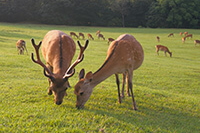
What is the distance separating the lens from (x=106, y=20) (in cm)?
5541

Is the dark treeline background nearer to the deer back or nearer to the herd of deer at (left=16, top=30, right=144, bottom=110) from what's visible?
the deer back

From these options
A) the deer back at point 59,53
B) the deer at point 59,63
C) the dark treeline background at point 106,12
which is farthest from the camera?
the dark treeline background at point 106,12

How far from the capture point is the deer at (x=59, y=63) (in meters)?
4.36

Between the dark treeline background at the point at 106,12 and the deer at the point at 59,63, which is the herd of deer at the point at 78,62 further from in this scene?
the dark treeline background at the point at 106,12

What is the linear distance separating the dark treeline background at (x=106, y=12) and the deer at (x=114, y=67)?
4787cm

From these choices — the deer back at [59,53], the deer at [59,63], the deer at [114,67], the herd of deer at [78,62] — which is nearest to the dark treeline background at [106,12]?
the deer back at [59,53]

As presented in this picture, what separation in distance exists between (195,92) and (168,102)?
272 cm

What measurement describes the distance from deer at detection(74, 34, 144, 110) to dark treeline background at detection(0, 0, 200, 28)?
47866 millimetres

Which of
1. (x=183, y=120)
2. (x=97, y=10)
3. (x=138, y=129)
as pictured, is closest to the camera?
(x=138, y=129)

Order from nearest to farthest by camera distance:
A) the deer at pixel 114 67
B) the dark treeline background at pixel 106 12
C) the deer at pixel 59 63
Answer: the deer at pixel 59 63 → the deer at pixel 114 67 → the dark treeline background at pixel 106 12

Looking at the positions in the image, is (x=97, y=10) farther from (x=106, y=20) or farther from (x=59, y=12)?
(x=59, y=12)

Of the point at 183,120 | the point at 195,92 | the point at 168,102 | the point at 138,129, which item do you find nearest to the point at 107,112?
the point at 138,129

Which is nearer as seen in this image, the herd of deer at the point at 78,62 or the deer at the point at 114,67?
the herd of deer at the point at 78,62

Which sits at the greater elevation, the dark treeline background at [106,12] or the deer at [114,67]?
the dark treeline background at [106,12]
